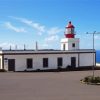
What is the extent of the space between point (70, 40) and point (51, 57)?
5.45 metres

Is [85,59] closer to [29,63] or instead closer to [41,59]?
[41,59]

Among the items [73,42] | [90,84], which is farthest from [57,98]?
[73,42]

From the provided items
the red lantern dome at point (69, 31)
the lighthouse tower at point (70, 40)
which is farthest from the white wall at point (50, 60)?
the red lantern dome at point (69, 31)

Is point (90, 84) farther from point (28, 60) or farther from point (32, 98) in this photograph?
point (28, 60)

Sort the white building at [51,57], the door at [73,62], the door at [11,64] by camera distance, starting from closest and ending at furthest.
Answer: the door at [11,64] < the white building at [51,57] < the door at [73,62]

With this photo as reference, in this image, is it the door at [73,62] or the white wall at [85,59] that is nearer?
the door at [73,62]

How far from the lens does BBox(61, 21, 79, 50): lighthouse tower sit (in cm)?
4709

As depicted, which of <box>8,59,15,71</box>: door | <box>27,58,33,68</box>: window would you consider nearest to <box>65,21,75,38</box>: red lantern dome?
<box>27,58,33,68</box>: window

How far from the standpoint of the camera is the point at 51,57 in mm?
43062

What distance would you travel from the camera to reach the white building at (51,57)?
40228 mm

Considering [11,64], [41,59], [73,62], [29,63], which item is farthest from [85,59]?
[11,64]

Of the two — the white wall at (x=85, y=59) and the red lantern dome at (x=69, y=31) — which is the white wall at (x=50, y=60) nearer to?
the white wall at (x=85, y=59)

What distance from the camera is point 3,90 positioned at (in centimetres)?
2083

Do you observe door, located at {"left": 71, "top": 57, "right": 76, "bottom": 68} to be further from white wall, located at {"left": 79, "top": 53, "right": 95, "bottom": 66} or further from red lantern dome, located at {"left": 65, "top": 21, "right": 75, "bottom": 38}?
red lantern dome, located at {"left": 65, "top": 21, "right": 75, "bottom": 38}
